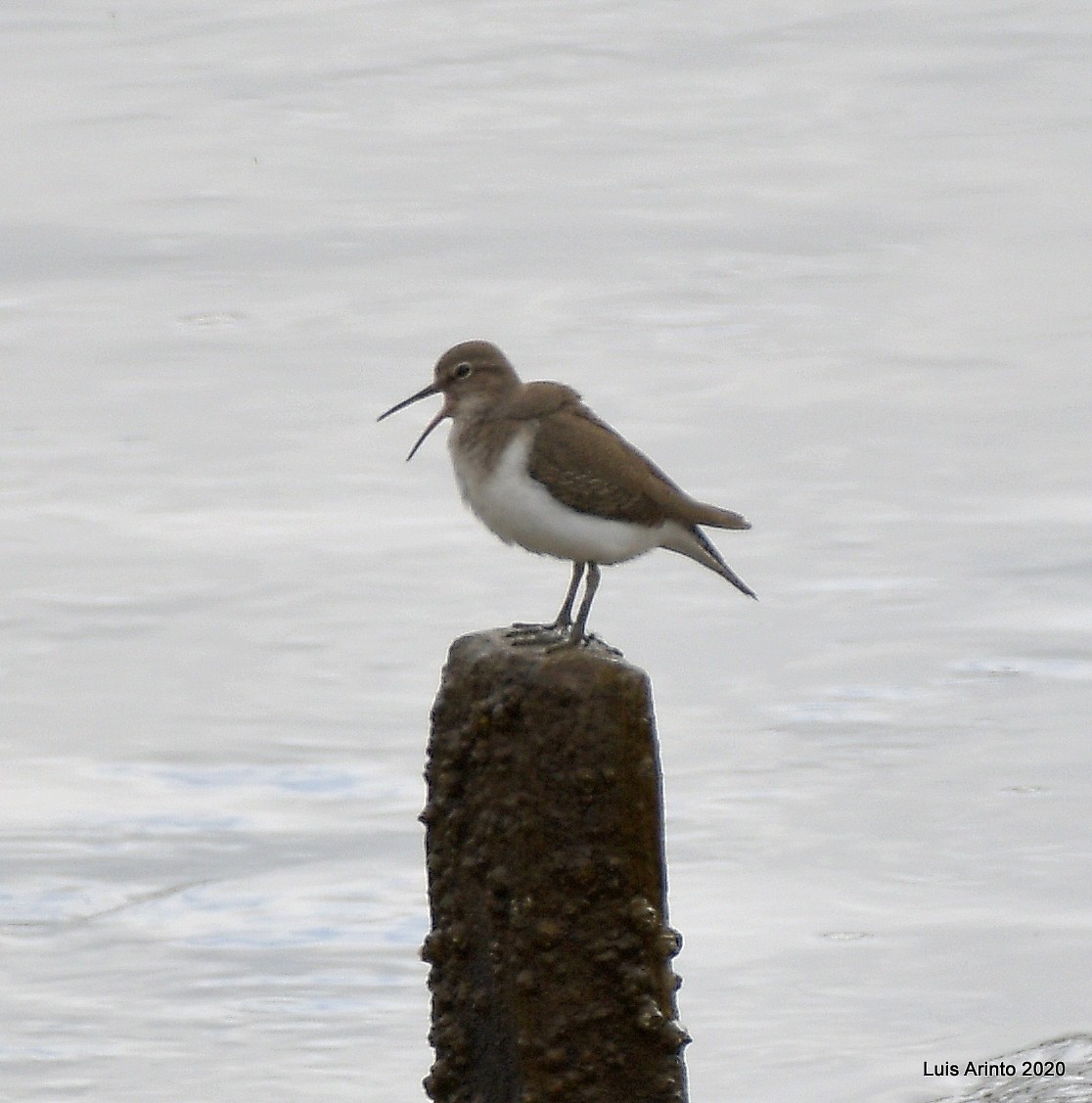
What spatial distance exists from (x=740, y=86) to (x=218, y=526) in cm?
853

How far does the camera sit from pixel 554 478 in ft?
20.8

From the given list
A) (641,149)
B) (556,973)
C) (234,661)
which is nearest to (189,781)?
(234,661)

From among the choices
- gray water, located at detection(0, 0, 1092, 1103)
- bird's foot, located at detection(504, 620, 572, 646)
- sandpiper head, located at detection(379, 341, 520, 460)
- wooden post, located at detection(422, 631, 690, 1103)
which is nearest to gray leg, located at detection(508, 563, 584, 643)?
bird's foot, located at detection(504, 620, 572, 646)

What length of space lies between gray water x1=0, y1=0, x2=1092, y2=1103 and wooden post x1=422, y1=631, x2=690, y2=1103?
272 centimetres

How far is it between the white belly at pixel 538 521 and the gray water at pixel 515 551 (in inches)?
96.4

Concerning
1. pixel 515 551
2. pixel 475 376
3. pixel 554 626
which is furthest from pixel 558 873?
pixel 515 551

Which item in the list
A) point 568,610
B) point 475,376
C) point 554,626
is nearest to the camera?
point 554,626

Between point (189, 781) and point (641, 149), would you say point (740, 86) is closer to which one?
point (641, 149)

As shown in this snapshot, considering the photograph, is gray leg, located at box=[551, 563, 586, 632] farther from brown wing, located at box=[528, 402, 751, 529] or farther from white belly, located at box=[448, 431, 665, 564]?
brown wing, located at box=[528, 402, 751, 529]

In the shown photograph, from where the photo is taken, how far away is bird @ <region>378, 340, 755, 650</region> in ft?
20.9

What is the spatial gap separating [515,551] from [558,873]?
7499mm

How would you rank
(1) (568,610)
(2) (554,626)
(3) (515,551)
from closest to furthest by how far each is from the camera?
1. (2) (554,626)
2. (1) (568,610)
3. (3) (515,551)

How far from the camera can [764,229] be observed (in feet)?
54.3

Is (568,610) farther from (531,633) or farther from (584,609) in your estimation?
(531,633)
